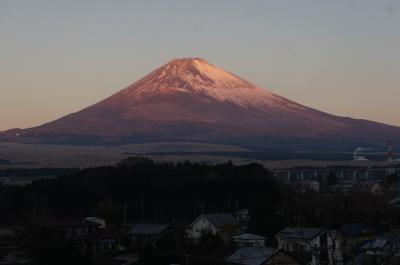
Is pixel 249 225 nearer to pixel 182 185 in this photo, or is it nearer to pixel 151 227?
pixel 151 227

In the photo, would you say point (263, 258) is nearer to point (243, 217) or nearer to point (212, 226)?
point (212, 226)

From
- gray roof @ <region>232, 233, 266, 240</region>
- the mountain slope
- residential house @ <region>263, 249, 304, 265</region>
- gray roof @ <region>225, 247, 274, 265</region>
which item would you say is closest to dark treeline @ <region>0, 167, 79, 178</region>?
gray roof @ <region>232, 233, 266, 240</region>

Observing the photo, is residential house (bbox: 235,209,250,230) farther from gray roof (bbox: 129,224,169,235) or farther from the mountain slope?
the mountain slope

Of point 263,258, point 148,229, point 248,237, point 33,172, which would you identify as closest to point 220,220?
point 148,229

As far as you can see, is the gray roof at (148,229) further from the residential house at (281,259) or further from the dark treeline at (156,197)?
the residential house at (281,259)

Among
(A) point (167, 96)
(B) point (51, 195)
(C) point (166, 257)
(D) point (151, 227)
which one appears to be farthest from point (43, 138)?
(C) point (166, 257)

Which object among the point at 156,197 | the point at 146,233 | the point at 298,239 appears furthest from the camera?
the point at 156,197
